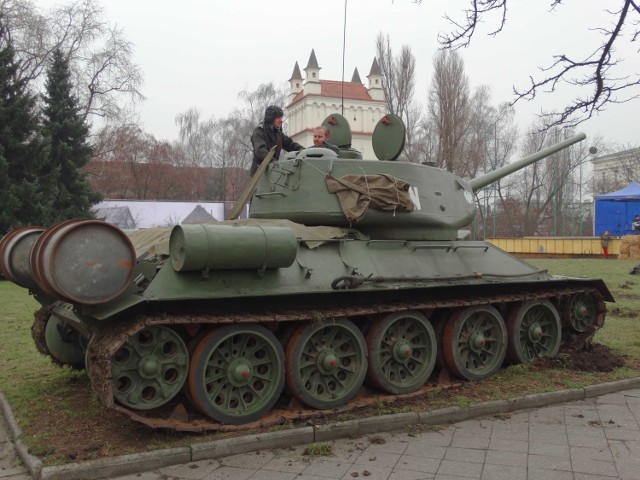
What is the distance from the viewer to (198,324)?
18.4 ft

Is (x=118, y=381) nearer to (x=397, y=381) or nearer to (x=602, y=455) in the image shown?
(x=397, y=381)

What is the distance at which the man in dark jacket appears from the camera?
7926 millimetres

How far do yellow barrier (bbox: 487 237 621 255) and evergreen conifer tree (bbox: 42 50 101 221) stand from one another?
62.6ft

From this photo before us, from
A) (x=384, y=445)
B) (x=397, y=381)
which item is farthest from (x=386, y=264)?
(x=384, y=445)

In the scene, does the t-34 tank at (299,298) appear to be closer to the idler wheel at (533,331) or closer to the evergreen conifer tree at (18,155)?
the idler wheel at (533,331)

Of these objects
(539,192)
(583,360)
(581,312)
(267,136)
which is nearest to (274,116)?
(267,136)

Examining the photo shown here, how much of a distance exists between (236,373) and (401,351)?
1.97m

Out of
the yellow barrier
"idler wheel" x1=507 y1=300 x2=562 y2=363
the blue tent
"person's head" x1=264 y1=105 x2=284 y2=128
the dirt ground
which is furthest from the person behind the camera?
the blue tent

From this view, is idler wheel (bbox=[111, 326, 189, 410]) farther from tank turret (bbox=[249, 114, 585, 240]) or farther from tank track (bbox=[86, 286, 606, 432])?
tank turret (bbox=[249, 114, 585, 240])

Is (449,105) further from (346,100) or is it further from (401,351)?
(401,351)

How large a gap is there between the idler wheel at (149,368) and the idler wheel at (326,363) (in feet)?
3.63

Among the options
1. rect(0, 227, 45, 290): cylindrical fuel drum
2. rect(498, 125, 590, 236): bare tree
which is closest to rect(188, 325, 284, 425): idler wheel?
rect(0, 227, 45, 290): cylindrical fuel drum

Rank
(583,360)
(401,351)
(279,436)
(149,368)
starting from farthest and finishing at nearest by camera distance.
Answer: (583,360)
(401,351)
(279,436)
(149,368)

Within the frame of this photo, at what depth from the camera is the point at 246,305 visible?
18.9 feet
